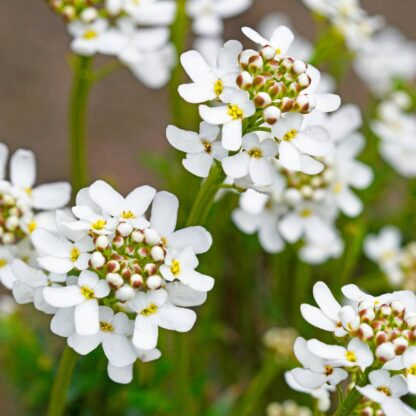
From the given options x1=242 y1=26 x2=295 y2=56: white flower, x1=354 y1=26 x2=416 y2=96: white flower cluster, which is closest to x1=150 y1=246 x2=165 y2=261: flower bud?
x1=242 y1=26 x2=295 y2=56: white flower

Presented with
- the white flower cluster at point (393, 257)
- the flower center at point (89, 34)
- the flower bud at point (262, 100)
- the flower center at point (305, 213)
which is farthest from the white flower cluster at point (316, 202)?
the flower bud at point (262, 100)

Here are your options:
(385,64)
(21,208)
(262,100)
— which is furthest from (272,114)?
(385,64)

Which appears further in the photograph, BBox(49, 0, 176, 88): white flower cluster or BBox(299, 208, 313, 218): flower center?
BBox(299, 208, 313, 218): flower center

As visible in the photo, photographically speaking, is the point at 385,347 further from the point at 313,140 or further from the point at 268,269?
the point at 268,269

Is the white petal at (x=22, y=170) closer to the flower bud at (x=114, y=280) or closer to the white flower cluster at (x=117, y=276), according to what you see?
the white flower cluster at (x=117, y=276)

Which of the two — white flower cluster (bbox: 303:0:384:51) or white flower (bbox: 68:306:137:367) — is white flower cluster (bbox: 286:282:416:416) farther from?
white flower cluster (bbox: 303:0:384:51)

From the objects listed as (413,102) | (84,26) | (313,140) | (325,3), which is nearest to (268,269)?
(413,102)

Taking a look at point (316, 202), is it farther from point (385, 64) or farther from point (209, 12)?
point (385, 64)
